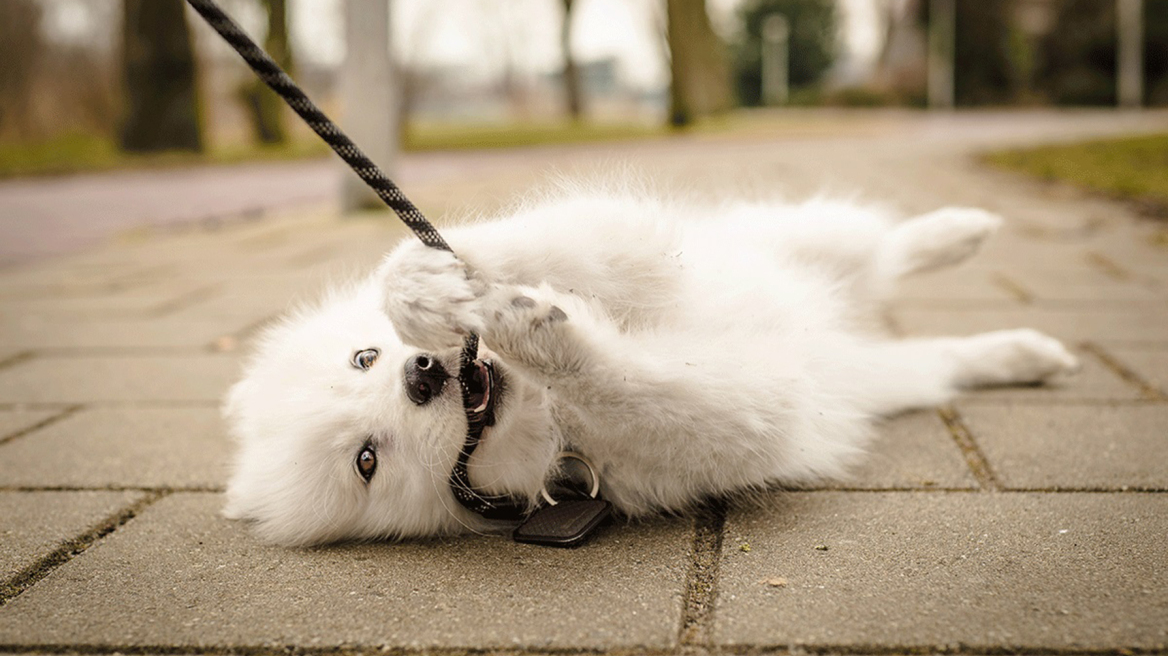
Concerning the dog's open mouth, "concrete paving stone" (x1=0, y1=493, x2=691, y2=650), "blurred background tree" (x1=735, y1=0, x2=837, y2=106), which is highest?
"blurred background tree" (x1=735, y1=0, x2=837, y2=106)

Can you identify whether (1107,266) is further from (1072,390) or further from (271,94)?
(271,94)

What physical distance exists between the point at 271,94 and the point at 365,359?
667 inches

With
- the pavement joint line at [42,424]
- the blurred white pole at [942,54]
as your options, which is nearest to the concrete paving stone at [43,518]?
the pavement joint line at [42,424]

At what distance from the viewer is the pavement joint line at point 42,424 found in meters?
2.39

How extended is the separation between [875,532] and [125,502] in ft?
4.67

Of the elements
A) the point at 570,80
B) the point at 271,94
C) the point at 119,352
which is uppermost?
the point at 570,80

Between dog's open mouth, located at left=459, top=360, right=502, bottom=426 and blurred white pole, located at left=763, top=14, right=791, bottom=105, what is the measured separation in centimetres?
3452

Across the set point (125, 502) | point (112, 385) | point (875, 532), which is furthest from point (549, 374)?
point (112, 385)

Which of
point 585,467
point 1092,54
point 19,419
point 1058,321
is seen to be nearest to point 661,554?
point 585,467

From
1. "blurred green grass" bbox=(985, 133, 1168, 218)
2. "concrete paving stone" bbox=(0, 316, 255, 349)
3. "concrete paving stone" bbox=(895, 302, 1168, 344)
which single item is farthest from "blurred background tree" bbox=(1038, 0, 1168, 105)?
"concrete paving stone" bbox=(0, 316, 255, 349)

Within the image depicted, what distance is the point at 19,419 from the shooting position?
256 cm

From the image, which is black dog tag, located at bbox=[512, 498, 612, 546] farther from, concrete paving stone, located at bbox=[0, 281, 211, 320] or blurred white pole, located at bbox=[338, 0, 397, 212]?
blurred white pole, located at bbox=[338, 0, 397, 212]

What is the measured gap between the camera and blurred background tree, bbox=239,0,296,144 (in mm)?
15094

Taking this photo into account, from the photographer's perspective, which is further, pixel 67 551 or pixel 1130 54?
pixel 1130 54
